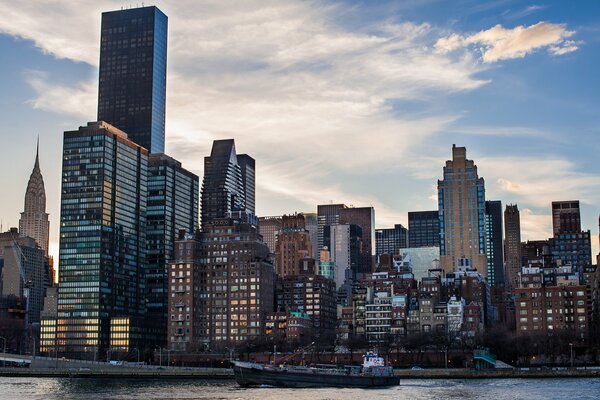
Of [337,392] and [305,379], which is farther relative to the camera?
[305,379]

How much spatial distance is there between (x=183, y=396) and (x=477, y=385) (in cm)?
5857

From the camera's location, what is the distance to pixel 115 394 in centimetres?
15088

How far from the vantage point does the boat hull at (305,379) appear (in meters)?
170

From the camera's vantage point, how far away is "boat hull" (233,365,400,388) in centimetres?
16975

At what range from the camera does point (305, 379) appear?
17038 cm

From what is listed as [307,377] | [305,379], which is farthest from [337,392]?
[305,379]

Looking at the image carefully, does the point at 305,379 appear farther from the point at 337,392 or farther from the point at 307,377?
the point at 337,392

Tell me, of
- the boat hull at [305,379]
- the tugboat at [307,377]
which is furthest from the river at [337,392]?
the boat hull at [305,379]

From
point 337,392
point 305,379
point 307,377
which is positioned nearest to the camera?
point 337,392

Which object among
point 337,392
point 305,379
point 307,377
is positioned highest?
point 307,377

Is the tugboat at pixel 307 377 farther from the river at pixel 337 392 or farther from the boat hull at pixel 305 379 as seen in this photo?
the river at pixel 337 392

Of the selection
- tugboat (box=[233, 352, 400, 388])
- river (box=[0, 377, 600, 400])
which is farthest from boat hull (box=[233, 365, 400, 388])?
river (box=[0, 377, 600, 400])

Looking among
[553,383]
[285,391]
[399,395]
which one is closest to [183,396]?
[285,391]

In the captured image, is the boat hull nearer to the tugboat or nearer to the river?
the tugboat
